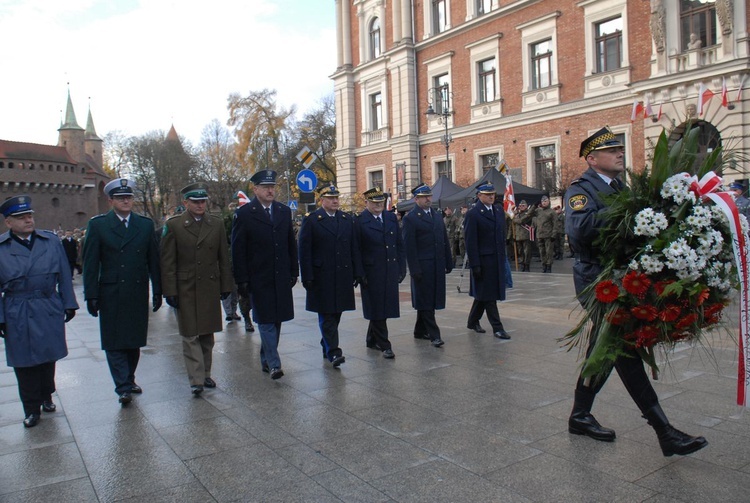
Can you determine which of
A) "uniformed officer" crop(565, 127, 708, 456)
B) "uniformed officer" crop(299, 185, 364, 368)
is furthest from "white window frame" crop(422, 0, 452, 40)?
"uniformed officer" crop(565, 127, 708, 456)

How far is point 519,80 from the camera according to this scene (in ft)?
99.8

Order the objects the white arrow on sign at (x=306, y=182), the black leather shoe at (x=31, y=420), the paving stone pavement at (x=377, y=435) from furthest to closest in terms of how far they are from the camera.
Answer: the white arrow on sign at (x=306, y=182) → the black leather shoe at (x=31, y=420) → the paving stone pavement at (x=377, y=435)

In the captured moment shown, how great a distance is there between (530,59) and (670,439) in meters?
28.3

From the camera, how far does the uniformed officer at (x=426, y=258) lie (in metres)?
8.21

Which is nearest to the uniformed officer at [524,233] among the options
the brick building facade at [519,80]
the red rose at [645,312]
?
the brick building facade at [519,80]

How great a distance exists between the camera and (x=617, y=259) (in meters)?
4.12

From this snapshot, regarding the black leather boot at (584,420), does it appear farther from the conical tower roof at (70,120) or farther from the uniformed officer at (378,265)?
the conical tower roof at (70,120)

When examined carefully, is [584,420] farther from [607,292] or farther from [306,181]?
[306,181]

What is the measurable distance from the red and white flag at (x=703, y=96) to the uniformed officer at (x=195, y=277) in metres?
20.4

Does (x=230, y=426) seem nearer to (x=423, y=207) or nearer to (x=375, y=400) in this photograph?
(x=375, y=400)

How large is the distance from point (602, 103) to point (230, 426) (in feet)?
81.6

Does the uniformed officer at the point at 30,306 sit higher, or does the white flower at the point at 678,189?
the white flower at the point at 678,189

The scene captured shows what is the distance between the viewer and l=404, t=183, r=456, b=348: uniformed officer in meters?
8.21

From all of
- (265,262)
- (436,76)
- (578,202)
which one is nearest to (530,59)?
(436,76)
